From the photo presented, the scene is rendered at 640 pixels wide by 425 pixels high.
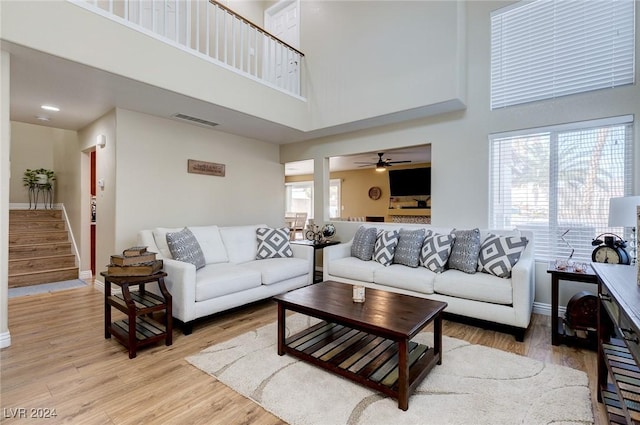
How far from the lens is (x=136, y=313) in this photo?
2455mm

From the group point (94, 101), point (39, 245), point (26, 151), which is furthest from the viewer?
point (26, 151)

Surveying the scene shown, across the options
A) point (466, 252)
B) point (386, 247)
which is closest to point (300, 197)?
point (386, 247)

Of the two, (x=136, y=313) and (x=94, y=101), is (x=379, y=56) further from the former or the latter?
(x=136, y=313)

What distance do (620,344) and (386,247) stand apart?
88.8 inches

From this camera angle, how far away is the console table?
4.12ft

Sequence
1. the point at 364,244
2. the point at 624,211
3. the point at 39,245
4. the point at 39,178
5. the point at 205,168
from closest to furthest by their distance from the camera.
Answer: the point at 624,211 → the point at 364,244 → the point at 205,168 → the point at 39,245 → the point at 39,178

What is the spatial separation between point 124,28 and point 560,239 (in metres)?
5.01

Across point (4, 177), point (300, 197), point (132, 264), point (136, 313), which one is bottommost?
point (136, 313)

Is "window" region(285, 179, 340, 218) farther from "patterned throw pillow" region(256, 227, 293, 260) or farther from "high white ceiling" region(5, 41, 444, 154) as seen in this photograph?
"patterned throw pillow" region(256, 227, 293, 260)

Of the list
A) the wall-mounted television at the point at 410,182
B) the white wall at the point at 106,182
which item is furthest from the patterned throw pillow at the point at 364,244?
the wall-mounted television at the point at 410,182

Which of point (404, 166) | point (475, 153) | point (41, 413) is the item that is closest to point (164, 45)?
point (41, 413)

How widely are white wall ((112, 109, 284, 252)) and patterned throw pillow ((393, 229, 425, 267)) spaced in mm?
2928

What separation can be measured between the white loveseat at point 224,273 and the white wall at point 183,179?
0.64 m

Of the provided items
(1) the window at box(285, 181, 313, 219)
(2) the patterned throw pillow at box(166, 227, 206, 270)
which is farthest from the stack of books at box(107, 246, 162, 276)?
(1) the window at box(285, 181, 313, 219)
